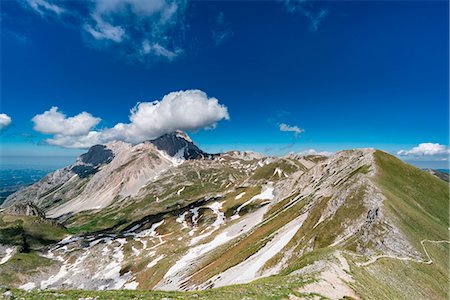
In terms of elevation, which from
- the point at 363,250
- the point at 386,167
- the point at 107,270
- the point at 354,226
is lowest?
the point at 107,270

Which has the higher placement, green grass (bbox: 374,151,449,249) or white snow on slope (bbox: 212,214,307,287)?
green grass (bbox: 374,151,449,249)

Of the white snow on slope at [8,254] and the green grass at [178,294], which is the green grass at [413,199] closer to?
the green grass at [178,294]

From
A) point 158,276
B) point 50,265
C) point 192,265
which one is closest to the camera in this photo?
point 192,265

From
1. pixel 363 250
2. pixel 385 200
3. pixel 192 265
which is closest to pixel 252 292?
pixel 363 250

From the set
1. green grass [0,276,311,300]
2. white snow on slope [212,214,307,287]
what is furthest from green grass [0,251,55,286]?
green grass [0,276,311,300]

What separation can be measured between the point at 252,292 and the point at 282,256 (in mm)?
50939

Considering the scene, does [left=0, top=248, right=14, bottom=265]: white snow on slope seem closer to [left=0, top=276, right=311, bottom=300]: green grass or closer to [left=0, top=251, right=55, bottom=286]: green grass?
[left=0, top=251, right=55, bottom=286]: green grass

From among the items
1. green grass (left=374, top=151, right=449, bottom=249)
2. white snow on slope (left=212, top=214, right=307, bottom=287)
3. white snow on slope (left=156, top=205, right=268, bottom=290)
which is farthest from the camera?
white snow on slope (left=156, top=205, right=268, bottom=290)

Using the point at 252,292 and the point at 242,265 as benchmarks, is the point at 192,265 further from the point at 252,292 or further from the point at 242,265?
the point at 252,292

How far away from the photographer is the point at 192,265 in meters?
113

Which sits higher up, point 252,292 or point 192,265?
point 252,292

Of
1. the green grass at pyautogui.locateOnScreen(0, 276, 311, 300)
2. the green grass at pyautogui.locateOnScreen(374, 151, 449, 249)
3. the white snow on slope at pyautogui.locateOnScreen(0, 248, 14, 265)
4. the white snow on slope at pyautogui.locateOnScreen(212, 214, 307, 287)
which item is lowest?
the white snow on slope at pyautogui.locateOnScreen(0, 248, 14, 265)

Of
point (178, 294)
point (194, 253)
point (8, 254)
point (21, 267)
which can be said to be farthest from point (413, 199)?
point (8, 254)

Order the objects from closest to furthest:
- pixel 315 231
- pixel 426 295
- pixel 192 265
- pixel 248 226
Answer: pixel 426 295, pixel 315 231, pixel 192 265, pixel 248 226
